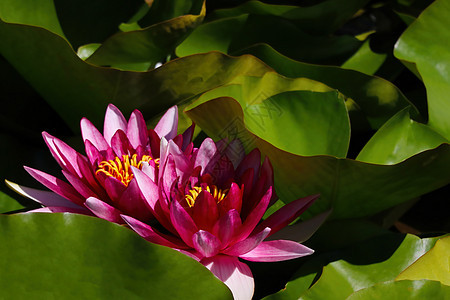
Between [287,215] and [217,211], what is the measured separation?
9 centimetres

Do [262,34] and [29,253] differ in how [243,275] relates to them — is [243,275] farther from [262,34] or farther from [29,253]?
[262,34]

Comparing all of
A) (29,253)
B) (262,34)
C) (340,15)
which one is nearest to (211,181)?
(29,253)

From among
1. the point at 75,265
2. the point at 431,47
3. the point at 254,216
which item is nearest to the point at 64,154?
the point at 75,265

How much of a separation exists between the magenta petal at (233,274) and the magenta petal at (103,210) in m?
0.12

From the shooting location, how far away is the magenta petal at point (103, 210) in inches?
26.5

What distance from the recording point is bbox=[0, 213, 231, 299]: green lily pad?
0.65 m

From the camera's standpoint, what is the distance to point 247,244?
656 millimetres

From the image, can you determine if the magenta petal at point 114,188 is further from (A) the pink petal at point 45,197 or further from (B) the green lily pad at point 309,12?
(B) the green lily pad at point 309,12

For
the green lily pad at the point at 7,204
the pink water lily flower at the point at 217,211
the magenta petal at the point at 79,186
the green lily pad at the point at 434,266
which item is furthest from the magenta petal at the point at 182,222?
the green lily pad at the point at 7,204

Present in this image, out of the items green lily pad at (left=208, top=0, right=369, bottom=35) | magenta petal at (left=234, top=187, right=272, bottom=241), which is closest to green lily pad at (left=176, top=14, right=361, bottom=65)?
green lily pad at (left=208, top=0, right=369, bottom=35)

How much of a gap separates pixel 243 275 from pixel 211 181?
0.41 ft

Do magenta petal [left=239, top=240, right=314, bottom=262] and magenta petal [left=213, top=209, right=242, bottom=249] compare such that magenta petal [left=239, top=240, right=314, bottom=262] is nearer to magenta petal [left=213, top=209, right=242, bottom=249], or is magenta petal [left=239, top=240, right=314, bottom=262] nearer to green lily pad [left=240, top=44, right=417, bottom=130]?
magenta petal [left=213, top=209, right=242, bottom=249]

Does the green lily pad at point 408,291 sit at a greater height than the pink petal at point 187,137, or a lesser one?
lesser

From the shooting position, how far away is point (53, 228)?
66 centimetres
